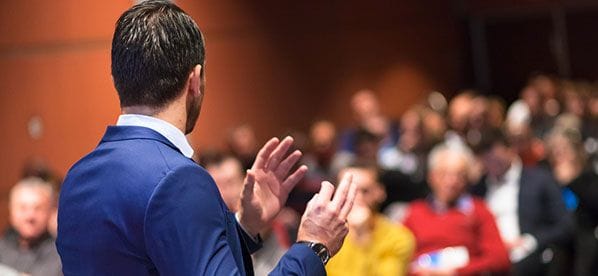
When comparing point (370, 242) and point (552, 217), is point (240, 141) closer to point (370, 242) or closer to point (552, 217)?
point (552, 217)

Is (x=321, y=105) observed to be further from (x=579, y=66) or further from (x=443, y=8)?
(x=579, y=66)

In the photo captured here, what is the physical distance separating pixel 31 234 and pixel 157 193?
10.4ft

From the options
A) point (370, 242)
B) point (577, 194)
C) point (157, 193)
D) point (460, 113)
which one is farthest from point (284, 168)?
point (460, 113)

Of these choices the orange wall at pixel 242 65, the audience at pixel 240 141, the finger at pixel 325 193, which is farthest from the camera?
the audience at pixel 240 141

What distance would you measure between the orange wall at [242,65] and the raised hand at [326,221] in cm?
554

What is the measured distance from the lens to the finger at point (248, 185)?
8.00ft

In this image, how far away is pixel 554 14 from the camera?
1382 cm

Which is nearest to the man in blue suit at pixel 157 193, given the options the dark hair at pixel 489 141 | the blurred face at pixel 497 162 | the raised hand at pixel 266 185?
the raised hand at pixel 266 185

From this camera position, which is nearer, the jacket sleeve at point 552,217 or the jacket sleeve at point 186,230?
the jacket sleeve at point 186,230

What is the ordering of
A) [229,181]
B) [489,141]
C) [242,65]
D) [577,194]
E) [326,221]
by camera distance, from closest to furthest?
1. [326,221]
2. [229,181]
3. [577,194]
4. [489,141]
5. [242,65]

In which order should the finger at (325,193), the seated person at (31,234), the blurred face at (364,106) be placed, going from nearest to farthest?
1. the finger at (325,193)
2. the seated person at (31,234)
3. the blurred face at (364,106)

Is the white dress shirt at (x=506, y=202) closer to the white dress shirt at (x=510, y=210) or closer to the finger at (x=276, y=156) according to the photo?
the white dress shirt at (x=510, y=210)

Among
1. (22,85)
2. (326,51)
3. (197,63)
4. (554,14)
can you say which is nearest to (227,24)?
(326,51)

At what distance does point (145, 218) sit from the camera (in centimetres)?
193
